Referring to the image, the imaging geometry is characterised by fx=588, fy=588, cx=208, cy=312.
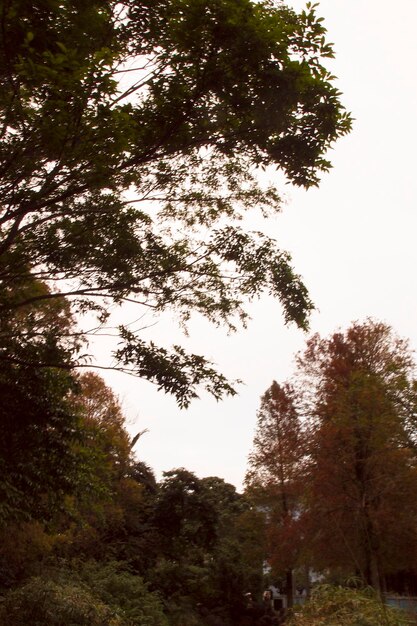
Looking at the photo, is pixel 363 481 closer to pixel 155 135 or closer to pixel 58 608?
pixel 58 608

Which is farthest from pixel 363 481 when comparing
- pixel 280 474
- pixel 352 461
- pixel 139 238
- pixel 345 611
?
pixel 139 238

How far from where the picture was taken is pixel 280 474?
25.2m

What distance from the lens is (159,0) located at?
7176 millimetres

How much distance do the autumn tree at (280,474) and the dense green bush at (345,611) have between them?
9219 mm

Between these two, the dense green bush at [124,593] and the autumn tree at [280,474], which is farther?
the autumn tree at [280,474]

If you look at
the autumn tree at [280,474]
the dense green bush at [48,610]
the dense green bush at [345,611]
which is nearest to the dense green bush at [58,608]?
the dense green bush at [48,610]

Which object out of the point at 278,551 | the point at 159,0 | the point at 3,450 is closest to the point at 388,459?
the point at 278,551

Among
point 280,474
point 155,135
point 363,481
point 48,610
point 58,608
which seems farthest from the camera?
point 280,474

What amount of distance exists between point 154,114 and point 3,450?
5.76m

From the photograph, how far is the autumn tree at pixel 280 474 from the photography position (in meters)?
20.4

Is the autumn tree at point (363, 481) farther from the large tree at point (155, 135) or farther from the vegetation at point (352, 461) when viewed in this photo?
the large tree at point (155, 135)

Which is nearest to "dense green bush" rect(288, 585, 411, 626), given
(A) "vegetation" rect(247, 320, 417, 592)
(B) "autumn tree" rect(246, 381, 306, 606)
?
(A) "vegetation" rect(247, 320, 417, 592)

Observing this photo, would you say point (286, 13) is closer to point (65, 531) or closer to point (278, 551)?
point (65, 531)

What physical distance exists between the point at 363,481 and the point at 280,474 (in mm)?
7332
